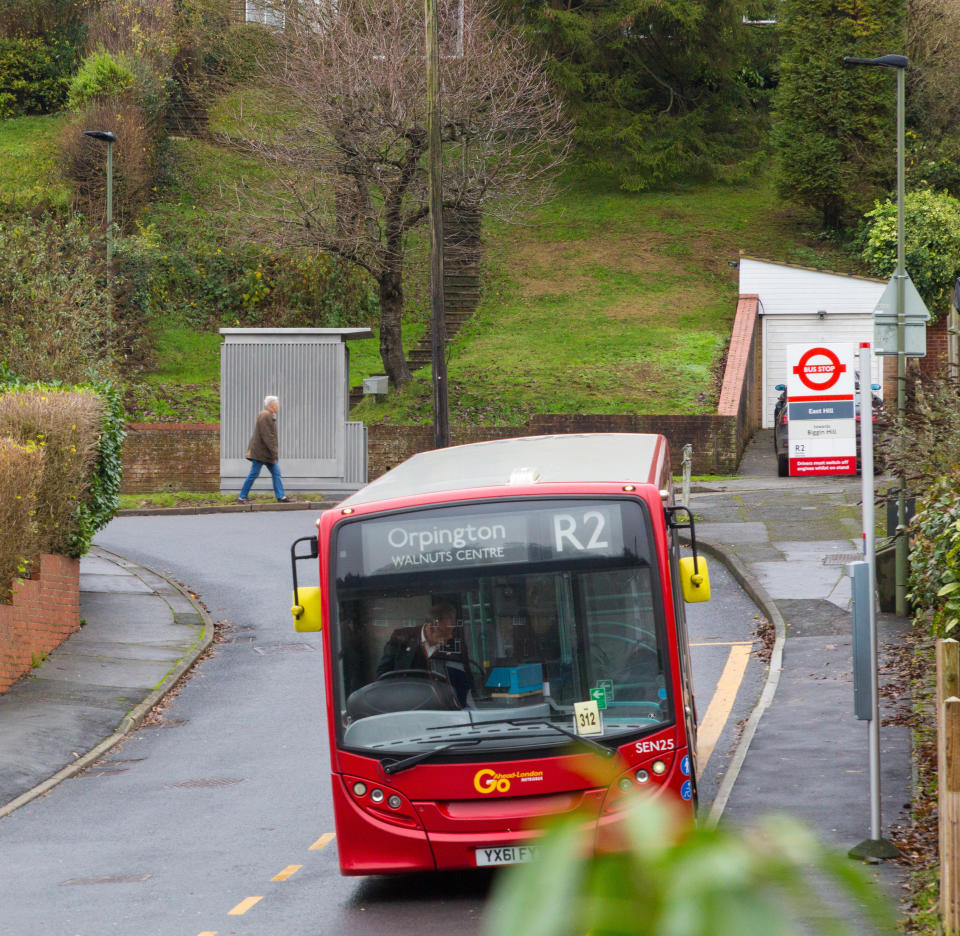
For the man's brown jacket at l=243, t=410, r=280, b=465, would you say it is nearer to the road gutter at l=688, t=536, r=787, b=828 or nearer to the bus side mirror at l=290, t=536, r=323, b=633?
the road gutter at l=688, t=536, r=787, b=828

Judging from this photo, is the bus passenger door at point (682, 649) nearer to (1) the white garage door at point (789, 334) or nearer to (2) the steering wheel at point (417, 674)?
(2) the steering wheel at point (417, 674)

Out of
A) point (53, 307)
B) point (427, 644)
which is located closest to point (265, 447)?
point (53, 307)

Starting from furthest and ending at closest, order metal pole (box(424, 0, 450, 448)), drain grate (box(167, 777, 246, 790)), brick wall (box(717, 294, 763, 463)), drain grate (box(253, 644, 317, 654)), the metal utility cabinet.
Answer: brick wall (box(717, 294, 763, 463)) < the metal utility cabinet < metal pole (box(424, 0, 450, 448)) < drain grate (box(253, 644, 317, 654)) < drain grate (box(167, 777, 246, 790))

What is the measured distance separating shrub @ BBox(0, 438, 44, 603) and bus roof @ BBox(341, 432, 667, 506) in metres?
4.93

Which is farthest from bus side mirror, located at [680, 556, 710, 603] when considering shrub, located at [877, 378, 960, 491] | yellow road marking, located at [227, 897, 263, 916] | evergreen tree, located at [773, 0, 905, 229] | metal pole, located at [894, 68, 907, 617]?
evergreen tree, located at [773, 0, 905, 229]

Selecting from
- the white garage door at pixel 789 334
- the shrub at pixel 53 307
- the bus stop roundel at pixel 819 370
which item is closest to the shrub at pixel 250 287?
the shrub at pixel 53 307

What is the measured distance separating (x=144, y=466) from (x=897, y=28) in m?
25.4

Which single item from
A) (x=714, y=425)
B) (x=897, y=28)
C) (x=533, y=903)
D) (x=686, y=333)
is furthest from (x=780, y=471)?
(x=533, y=903)

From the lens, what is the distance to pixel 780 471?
30.0 meters

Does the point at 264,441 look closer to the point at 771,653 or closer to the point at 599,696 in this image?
the point at 771,653

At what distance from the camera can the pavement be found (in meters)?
9.91

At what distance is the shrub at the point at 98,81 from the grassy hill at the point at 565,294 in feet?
6.39

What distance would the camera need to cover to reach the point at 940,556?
34.7 feet

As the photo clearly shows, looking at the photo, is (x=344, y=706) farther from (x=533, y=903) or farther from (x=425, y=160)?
(x=425, y=160)
